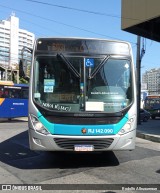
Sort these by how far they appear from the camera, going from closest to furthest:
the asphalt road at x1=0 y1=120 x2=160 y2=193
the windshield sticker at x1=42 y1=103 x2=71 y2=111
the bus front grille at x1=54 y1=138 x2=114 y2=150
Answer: the asphalt road at x1=0 y1=120 x2=160 y2=193 < the bus front grille at x1=54 y1=138 x2=114 y2=150 < the windshield sticker at x1=42 y1=103 x2=71 y2=111

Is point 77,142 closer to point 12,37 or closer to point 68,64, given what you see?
point 68,64

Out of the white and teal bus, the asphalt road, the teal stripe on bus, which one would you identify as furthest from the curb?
the teal stripe on bus

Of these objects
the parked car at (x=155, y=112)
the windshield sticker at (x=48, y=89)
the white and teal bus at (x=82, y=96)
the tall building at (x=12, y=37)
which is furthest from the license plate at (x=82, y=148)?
the tall building at (x=12, y=37)

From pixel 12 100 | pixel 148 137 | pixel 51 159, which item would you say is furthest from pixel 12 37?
pixel 51 159

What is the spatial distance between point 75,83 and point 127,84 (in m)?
1.24

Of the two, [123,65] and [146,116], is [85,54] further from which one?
[146,116]

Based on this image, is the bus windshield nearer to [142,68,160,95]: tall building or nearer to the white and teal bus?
the white and teal bus

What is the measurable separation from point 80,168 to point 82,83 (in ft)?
6.45

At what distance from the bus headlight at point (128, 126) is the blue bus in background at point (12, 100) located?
662 inches

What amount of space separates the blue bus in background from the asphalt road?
44.4 ft

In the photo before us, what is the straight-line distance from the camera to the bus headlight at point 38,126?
7051mm

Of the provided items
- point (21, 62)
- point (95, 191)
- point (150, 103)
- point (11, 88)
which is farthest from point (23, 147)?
point (150, 103)

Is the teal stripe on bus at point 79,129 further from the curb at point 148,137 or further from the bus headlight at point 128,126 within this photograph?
the curb at point 148,137

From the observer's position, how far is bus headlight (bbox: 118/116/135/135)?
23.6ft
